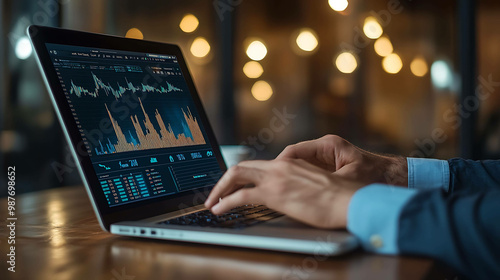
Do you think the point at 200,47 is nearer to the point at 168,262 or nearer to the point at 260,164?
the point at 260,164

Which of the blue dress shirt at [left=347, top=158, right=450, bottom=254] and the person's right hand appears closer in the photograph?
the blue dress shirt at [left=347, top=158, right=450, bottom=254]

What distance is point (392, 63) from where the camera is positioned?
3.94m

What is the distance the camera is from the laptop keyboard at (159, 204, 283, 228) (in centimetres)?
86

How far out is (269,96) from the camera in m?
4.43

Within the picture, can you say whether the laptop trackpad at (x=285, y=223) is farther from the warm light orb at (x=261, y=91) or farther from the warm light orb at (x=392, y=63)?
the warm light orb at (x=261, y=91)

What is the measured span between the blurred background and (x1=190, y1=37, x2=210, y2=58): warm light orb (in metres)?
0.01

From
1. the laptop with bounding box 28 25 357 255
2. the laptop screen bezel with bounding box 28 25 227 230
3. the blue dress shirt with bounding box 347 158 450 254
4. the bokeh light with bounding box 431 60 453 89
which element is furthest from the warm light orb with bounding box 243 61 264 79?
the blue dress shirt with bounding box 347 158 450 254

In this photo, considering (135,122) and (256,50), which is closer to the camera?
(135,122)

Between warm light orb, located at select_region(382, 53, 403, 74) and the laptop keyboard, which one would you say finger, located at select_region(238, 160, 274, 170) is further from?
warm light orb, located at select_region(382, 53, 403, 74)

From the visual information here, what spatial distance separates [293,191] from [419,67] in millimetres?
3267

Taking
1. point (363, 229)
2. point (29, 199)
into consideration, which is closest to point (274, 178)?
point (363, 229)

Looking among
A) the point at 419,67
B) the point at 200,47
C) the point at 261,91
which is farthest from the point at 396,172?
the point at 200,47

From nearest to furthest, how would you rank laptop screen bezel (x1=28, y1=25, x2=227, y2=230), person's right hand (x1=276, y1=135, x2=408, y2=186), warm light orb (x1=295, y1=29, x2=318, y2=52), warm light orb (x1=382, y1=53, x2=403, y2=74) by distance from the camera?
laptop screen bezel (x1=28, y1=25, x2=227, y2=230) → person's right hand (x1=276, y1=135, x2=408, y2=186) → warm light orb (x1=382, y1=53, x2=403, y2=74) → warm light orb (x1=295, y1=29, x2=318, y2=52)

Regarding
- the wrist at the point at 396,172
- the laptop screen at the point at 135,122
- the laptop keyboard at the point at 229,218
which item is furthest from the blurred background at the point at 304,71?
the laptop keyboard at the point at 229,218
